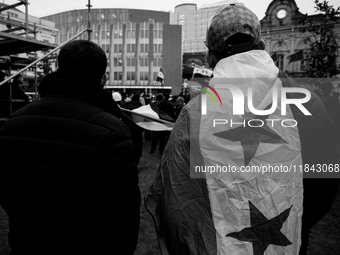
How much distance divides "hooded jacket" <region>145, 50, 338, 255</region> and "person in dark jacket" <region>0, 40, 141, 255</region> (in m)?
0.27

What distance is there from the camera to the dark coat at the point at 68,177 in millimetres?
1408

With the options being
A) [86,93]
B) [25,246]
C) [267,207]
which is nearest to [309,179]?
[267,207]

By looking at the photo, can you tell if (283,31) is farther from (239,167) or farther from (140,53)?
(239,167)

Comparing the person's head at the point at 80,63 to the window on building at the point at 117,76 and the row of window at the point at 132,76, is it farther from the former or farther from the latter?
the window on building at the point at 117,76

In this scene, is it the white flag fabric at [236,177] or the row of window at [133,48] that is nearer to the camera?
the white flag fabric at [236,177]

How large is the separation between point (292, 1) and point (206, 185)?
4609 cm

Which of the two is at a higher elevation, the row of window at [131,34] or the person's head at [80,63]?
the row of window at [131,34]

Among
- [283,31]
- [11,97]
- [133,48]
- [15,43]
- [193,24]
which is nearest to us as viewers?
[15,43]

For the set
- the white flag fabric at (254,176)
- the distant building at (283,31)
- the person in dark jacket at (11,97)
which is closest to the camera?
the white flag fabric at (254,176)

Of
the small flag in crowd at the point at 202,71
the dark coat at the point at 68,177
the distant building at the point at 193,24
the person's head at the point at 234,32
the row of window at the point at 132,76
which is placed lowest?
the dark coat at the point at 68,177

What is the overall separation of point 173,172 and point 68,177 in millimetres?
505

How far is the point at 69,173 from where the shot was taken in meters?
1.40

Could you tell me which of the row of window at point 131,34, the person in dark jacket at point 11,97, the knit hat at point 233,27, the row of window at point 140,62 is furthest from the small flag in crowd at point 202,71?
the row of window at point 131,34

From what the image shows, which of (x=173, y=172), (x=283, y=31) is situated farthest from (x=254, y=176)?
(x=283, y=31)
